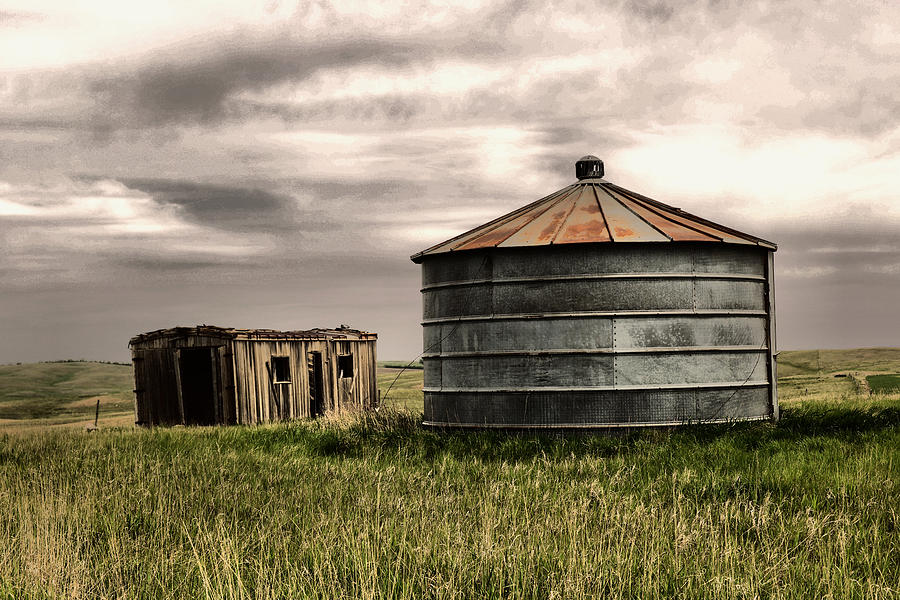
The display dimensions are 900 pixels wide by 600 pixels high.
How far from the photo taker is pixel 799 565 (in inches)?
214

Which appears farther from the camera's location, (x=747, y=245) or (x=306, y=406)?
(x=306, y=406)

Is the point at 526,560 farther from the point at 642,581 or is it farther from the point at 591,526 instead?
the point at 591,526

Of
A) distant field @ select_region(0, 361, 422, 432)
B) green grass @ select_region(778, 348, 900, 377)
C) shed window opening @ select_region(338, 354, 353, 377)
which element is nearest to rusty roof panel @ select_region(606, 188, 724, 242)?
shed window opening @ select_region(338, 354, 353, 377)

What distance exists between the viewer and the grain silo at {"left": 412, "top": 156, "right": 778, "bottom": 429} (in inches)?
505

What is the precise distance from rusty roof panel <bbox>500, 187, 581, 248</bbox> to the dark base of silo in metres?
2.39

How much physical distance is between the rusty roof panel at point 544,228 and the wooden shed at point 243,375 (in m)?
10.3

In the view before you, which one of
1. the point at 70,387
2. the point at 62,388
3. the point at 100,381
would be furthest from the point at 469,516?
the point at 100,381

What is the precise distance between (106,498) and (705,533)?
5.82 m

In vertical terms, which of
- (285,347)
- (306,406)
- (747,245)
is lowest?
(306,406)

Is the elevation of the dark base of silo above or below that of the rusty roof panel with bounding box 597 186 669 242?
below

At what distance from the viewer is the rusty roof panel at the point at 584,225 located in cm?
1298

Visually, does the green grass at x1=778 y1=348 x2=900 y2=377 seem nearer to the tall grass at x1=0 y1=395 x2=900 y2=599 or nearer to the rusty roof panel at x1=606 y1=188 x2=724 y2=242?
the rusty roof panel at x1=606 y1=188 x2=724 y2=242

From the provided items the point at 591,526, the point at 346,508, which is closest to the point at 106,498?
the point at 346,508

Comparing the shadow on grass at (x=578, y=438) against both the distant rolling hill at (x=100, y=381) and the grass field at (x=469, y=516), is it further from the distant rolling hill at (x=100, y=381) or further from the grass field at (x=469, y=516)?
the distant rolling hill at (x=100, y=381)
